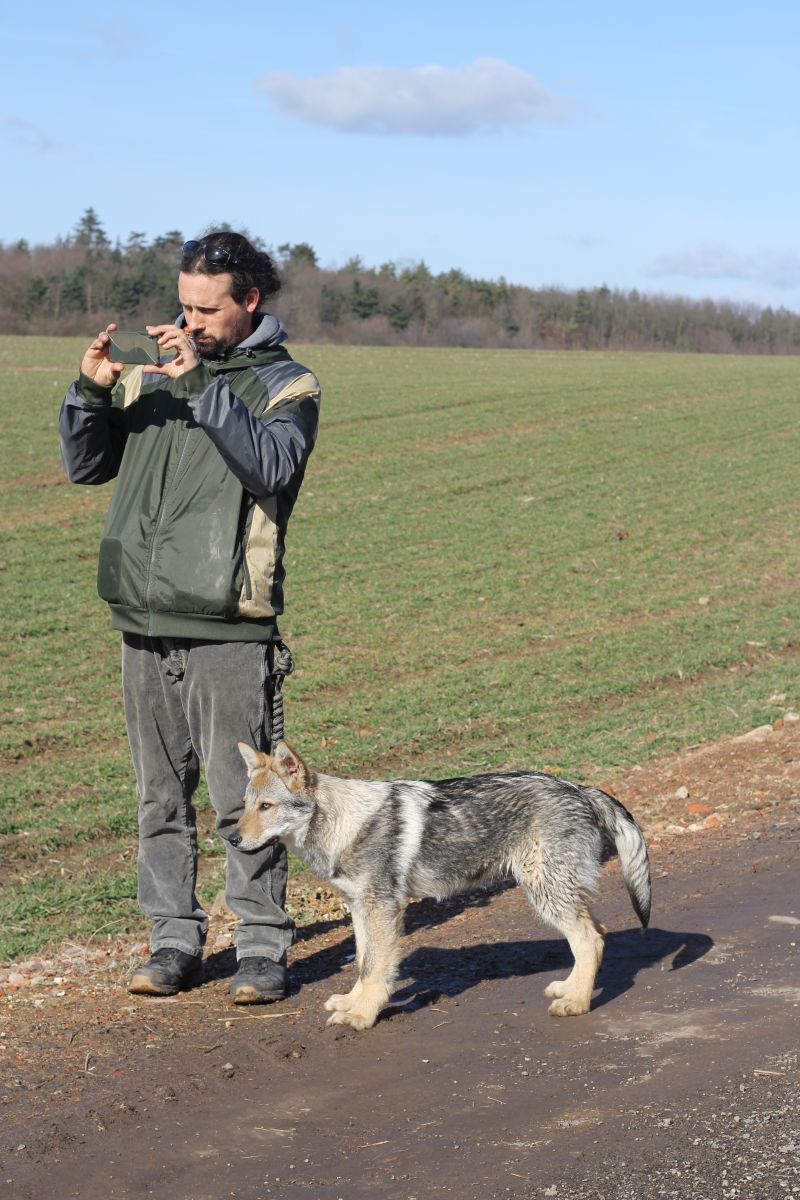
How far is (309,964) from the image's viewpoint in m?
5.64

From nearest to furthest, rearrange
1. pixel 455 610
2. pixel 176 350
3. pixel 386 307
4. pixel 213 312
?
pixel 176 350
pixel 213 312
pixel 455 610
pixel 386 307

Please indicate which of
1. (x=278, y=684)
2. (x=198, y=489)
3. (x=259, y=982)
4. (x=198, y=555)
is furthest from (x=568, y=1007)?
(x=198, y=489)

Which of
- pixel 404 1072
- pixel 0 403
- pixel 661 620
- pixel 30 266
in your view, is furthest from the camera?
pixel 30 266

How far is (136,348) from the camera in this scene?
4703 mm

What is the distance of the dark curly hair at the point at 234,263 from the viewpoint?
4.81 meters

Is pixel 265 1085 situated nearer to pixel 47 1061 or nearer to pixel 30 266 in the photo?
pixel 47 1061

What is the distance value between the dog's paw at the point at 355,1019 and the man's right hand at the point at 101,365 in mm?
2500

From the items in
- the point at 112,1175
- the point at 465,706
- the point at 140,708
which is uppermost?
the point at 140,708

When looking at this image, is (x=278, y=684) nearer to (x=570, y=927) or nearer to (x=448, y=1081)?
(x=570, y=927)

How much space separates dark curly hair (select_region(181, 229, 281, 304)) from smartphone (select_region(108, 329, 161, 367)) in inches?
14.0

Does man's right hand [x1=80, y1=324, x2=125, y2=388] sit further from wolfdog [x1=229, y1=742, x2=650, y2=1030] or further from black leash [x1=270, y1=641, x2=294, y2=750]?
wolfdog [x1=229, y1=742, x2=650, y2=1030]

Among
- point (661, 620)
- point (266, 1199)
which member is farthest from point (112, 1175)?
point (661, 620)

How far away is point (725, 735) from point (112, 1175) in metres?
7.43

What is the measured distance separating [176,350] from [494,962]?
2.87 meters
